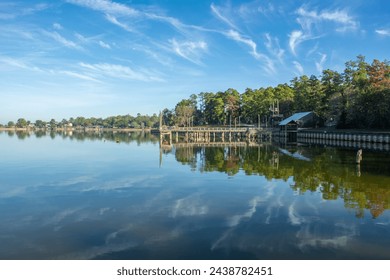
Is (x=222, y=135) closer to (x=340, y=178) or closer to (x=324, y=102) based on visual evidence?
(x=324, y=102)

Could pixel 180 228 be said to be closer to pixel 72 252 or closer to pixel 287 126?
pixel 72 252

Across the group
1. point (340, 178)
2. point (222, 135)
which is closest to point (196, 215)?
point (340, 178)

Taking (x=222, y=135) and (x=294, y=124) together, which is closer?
(x=294, y=124)

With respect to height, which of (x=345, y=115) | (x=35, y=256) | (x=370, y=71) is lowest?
(x=35, y=256)

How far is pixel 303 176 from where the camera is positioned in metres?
23.4

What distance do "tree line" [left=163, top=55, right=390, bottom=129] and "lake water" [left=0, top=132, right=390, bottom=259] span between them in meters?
34.9

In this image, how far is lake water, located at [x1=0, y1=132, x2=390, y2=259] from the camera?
9892 mm

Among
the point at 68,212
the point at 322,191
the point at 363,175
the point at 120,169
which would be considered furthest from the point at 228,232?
the point at 120,169

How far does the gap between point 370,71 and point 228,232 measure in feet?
191

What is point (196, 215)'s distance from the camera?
44.5 ft

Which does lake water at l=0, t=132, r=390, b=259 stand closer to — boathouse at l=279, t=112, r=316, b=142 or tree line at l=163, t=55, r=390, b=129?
tree line at l=163, t=55, r=390, b=129

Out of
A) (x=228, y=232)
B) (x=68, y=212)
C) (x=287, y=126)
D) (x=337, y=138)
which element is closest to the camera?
(x=228, y=232)

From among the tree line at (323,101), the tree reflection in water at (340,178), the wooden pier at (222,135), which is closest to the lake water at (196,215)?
the tree reflection in water at (340,178)

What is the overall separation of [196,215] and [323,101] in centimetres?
6790
